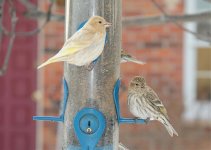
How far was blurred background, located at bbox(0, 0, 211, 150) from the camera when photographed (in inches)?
326

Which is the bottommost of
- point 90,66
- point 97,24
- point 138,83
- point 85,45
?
point 138,83

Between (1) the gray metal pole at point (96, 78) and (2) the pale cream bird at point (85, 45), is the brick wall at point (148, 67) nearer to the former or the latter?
(1) the gray metal pole at point (96, 78)

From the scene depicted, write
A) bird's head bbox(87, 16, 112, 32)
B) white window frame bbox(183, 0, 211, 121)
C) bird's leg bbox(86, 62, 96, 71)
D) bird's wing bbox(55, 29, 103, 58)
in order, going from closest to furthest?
bird's wing bbox(55, 29, 103, 58) < bird's head bbox(87, 16, 112, 32) < bird's leg bbox(86, 62, 96, 71) < white window frame bbox(183, 0, 211, 121)

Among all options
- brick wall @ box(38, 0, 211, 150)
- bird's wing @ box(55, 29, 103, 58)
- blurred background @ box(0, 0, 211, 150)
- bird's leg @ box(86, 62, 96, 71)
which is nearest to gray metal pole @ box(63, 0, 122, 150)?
bird's leg @ box(86, 62, 96, 71)

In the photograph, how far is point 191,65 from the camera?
8.56 m

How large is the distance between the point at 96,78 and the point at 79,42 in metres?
0.59

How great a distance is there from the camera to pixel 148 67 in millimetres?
8516

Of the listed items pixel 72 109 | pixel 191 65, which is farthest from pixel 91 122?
pixel 191 65

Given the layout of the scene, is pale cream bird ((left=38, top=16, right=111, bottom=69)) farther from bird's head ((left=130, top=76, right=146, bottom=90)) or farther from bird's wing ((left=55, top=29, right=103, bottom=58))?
bird's head ((left=130, top=76, right=146, bottom=90))

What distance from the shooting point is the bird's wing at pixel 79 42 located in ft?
10.8

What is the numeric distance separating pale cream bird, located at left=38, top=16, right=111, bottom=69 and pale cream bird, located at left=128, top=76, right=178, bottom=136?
0.47 meters

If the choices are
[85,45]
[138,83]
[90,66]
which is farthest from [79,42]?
[138,83]

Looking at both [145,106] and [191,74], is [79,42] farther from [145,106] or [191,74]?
[191,74]

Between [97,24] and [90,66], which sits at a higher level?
[97,24]
